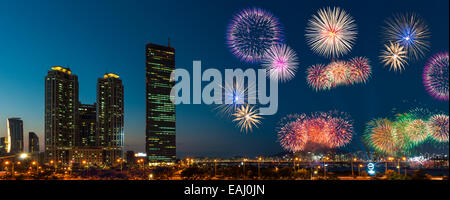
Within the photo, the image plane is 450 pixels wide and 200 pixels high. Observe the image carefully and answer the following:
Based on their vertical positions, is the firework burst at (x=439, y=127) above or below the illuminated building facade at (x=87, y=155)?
above

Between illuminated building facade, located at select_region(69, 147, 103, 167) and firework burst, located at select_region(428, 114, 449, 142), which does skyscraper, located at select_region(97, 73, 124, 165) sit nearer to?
illuminated building facade, located at select_region(69, 147, 103, 167)

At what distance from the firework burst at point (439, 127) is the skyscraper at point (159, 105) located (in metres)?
104

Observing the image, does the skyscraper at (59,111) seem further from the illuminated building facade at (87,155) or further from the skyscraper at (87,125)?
the skyscraper at (87,125)

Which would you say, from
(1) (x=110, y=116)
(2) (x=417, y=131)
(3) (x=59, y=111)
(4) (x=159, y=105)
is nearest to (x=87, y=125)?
(1) (x=110, y=116)

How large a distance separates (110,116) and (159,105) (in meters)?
29.0

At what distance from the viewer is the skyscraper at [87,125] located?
503ft

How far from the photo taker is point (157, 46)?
437 feet

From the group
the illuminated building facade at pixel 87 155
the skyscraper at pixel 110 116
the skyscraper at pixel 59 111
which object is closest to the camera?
the skyscraper at pixel 59 111

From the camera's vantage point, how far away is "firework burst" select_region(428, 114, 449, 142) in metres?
27.0

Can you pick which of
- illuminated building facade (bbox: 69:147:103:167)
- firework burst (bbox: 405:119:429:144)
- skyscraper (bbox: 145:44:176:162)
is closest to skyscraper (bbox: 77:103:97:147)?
illuminated building facade (bbox: 69:147:103:167)

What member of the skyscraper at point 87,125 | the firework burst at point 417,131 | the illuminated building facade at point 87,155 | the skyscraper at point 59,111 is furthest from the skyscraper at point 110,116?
the firework burst at point 417,131
